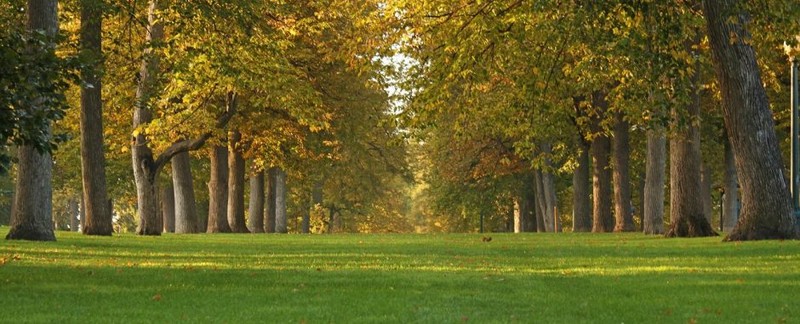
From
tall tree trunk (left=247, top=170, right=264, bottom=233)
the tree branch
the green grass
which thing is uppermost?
the tree branch

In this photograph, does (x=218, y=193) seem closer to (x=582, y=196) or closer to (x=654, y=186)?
(x=582, y=196)

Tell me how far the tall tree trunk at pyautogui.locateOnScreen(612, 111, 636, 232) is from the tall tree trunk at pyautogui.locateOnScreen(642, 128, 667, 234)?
3.63 meters

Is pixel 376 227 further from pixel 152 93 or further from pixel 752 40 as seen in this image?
pixel 752 40

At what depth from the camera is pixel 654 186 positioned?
39938 millimetres

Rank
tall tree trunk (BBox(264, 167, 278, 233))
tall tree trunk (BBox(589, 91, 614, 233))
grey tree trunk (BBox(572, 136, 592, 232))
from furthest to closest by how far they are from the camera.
Answer: tall tree trunk (BBox(264, 167, 278, 233)), grey tree trunk (BBox(572, 136, 592, 232)), tall tree trunk (BBox(589, 91, 614, 233))

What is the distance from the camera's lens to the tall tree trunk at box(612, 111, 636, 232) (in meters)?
43.8

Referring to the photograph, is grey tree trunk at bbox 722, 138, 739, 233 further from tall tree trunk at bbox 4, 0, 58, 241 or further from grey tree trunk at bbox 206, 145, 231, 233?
tall tree trunk at bbox 4, 0, 58, 241

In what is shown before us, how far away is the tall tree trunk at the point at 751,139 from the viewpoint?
87.9 ft

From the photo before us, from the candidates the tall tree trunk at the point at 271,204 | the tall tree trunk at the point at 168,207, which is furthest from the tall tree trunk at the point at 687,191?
the tall tree trunk at the point at 168,207

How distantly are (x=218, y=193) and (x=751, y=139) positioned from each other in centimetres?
2868

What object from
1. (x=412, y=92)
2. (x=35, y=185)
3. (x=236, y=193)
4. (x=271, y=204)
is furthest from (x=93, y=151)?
(x=271, y=204)

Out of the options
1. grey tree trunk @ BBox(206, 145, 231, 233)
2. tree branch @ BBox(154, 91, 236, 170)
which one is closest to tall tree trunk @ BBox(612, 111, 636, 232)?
tree branch @ BBox(154, 91, 236, 170)

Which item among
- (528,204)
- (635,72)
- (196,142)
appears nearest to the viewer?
(635,72)

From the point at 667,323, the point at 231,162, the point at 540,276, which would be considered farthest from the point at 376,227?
the point at 667,323
